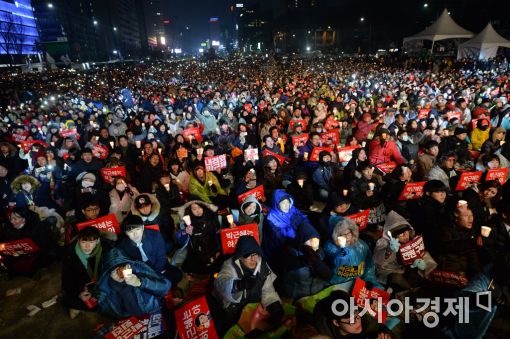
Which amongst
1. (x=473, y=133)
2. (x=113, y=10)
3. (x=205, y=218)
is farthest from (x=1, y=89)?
(x=113, y=10)

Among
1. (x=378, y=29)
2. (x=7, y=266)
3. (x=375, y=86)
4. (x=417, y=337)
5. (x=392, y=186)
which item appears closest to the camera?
(x=417, y=337)

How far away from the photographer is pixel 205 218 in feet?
15.6

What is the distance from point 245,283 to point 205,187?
11.4 feet

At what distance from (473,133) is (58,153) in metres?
12.5

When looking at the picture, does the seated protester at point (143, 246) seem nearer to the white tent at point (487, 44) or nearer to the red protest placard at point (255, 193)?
the red protest placard at point (255, 193)

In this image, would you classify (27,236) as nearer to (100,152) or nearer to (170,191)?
(170,191)

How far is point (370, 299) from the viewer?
3426mm

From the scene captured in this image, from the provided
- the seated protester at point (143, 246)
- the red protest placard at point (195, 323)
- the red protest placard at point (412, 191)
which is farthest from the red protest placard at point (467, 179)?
the seated protester at point (143, 246)

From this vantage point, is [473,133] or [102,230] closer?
[102,230]

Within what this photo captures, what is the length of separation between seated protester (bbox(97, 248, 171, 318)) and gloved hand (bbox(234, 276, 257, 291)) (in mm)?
979

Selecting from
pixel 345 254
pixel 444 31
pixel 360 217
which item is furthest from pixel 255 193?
pixel 444 31

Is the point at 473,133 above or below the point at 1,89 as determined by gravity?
below

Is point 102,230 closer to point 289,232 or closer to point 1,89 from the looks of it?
point 289,232

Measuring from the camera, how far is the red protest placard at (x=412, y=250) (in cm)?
383
